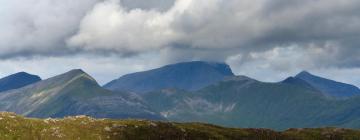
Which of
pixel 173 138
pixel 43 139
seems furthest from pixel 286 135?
pixel 43 139

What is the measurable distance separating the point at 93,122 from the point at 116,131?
558 cm

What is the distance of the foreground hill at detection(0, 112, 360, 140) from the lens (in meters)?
91.0

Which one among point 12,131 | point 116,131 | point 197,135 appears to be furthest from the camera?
point 197,135

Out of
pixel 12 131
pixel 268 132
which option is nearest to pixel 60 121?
pixel 12 131

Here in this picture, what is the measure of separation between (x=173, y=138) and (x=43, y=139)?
107ft

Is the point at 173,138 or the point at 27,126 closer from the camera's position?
the point at 27,126

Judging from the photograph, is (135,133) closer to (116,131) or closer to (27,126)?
(116,131)

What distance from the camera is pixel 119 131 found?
Result: 109312mm

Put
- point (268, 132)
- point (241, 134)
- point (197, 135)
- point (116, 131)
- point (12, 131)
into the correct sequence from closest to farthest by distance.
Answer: point (12, 131) → point (116, 131) → point (197, 135) → point (241, 134) → point (268, 132)

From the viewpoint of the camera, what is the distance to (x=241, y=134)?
136 m

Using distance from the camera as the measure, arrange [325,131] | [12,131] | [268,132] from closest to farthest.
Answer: [12,131] → [268,132] → [325,131]

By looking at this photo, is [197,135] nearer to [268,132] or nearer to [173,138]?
[173,138]

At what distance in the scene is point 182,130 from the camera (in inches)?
4793

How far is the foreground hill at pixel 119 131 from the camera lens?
299 ft
